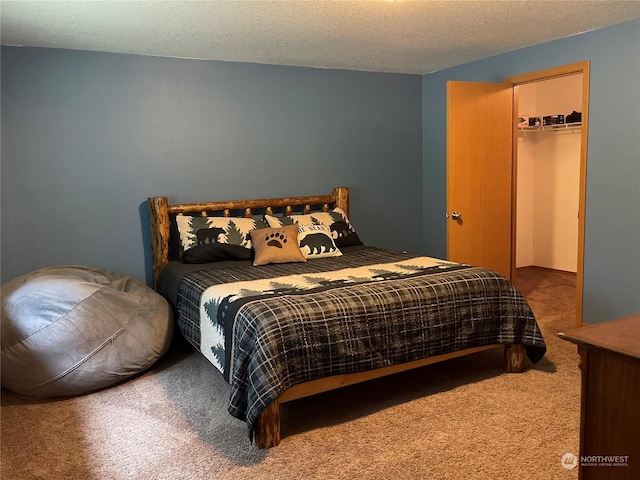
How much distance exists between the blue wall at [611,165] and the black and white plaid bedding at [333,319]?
1.05 meters

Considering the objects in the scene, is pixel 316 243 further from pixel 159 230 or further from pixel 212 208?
pixel 159 230

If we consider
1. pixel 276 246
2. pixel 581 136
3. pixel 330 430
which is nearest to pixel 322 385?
pixel 330 430

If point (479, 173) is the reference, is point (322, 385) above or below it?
below

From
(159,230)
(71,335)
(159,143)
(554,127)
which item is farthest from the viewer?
(554,127)

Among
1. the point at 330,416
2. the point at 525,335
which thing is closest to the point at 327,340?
the point at 330,416

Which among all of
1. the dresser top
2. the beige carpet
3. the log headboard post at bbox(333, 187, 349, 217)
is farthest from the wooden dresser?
the log headboard post at bbox(333, 187, 349, 217)

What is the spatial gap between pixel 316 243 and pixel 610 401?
2.85 m

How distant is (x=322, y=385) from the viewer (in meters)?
2.77

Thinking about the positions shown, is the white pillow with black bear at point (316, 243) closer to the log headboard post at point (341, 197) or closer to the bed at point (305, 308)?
the bed at point (305, 308)

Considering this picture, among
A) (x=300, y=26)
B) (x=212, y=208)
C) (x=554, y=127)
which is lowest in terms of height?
(x=212, y=208)

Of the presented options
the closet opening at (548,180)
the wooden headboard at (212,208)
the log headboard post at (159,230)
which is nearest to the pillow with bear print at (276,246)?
the wooden headboard at (212,208)

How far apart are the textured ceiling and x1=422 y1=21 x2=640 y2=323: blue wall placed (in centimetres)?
15

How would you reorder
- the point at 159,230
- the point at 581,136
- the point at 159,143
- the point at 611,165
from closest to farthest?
the point at 611,165 < the point at 581,136 < the point at 159,230 < the point at 159,143

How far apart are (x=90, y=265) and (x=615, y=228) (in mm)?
3935
